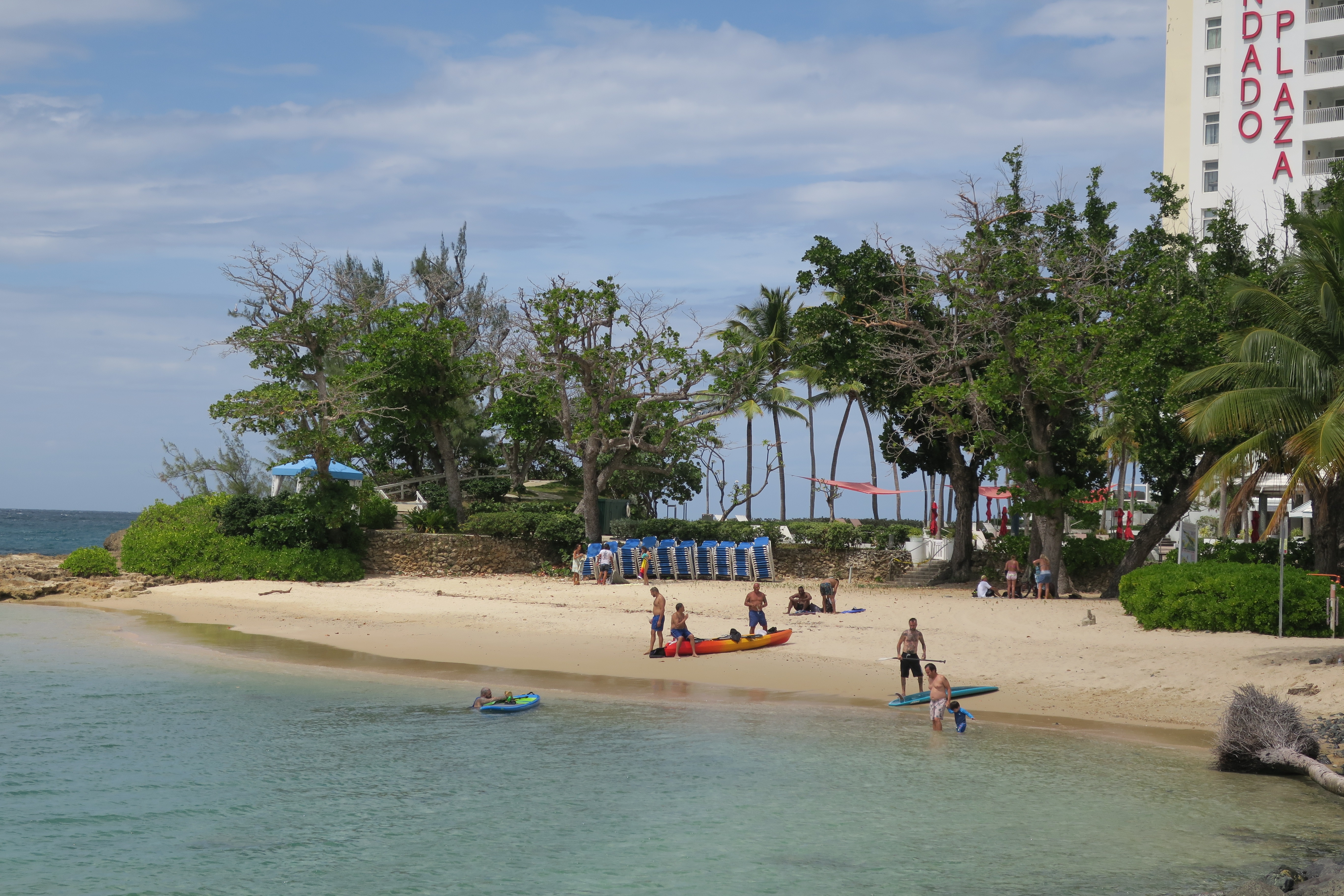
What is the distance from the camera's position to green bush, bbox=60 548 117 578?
32719 millimetres

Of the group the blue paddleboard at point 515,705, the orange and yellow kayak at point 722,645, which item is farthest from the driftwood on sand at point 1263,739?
the blue paddleboard at point 515,705

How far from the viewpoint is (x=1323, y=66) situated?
154 feet

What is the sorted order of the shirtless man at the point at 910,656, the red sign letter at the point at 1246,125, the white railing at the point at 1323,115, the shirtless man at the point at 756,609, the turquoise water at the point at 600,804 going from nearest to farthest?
the turquoise water at the point at 600,804, the shirtless man at the point at 910,656, the shirtless man at the point at 756,609, the white railing at the point at 1323,115, the red sign letter at the point at 1246,125

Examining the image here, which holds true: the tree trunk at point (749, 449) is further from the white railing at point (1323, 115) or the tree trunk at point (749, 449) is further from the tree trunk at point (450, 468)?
the white railing at point (1323, 115)

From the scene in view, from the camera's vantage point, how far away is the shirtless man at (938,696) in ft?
50.2

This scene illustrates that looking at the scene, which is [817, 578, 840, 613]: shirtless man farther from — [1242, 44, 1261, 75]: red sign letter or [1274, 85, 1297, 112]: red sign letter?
[1242, 44, 1261, 75]: red sign letter

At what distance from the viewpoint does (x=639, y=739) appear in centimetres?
1510

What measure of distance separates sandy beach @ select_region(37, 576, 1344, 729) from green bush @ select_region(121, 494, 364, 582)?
0.55m

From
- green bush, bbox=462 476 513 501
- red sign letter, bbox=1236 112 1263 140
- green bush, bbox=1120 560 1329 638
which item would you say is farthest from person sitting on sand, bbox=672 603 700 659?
red sign letter, bbox=1236 112 1263 140

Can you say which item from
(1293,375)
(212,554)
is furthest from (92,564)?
(1293,375)

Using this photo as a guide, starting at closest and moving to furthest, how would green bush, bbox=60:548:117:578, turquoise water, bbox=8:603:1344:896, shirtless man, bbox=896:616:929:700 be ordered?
turquoise water, bbox=8:603:1344:896 < shirtless man, bbox=896:616:929:700 < green bush, bbox=60:548:117:578

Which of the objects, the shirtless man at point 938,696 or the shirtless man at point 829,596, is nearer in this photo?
the shirtless man at point 938,696

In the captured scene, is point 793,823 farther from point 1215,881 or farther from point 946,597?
point 946,597

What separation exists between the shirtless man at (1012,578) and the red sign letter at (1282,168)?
100 feet
